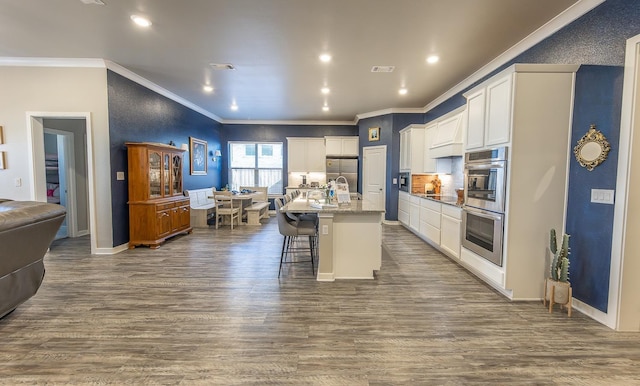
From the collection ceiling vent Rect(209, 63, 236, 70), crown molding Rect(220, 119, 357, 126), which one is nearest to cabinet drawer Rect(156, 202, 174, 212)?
ceiling vent Rect(209, 63, 236, 70)

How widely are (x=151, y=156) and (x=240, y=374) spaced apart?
4.15 metres

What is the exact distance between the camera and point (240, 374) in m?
1.81

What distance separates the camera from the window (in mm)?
8945

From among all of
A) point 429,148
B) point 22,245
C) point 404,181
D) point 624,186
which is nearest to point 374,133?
point 404,181

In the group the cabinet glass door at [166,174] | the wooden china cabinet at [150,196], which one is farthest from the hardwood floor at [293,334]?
the cabinet glass door at [166,174]

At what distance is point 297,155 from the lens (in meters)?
8.66

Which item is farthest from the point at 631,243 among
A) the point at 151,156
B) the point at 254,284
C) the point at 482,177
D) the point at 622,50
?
the point at 151,156

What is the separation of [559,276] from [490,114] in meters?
1.73

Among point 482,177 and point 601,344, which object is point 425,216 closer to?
point 482,177

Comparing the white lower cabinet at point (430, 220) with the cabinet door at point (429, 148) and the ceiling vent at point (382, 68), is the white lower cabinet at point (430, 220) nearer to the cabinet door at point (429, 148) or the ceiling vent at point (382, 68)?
the cabinet door at point (429, 148)

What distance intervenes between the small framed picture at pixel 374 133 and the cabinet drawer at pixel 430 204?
264cm

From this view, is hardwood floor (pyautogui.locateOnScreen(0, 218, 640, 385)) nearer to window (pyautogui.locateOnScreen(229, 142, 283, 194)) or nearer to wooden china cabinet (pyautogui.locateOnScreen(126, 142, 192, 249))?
wooden china cabinet (pyautogui.locateOnScreen(126, 142, 192, 249))

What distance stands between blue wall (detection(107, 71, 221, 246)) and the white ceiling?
0.36 m

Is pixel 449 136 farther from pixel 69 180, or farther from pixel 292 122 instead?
pixel 69 180
